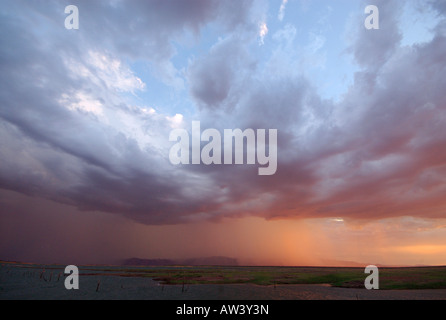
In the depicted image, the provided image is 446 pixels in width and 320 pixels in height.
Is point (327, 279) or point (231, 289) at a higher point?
point (231, 289)

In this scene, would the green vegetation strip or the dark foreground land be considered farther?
the green vegetation strip

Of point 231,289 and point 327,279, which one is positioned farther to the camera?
point 327,279

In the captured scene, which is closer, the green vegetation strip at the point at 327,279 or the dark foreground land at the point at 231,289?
the dark foreground land at the point at 231,289
